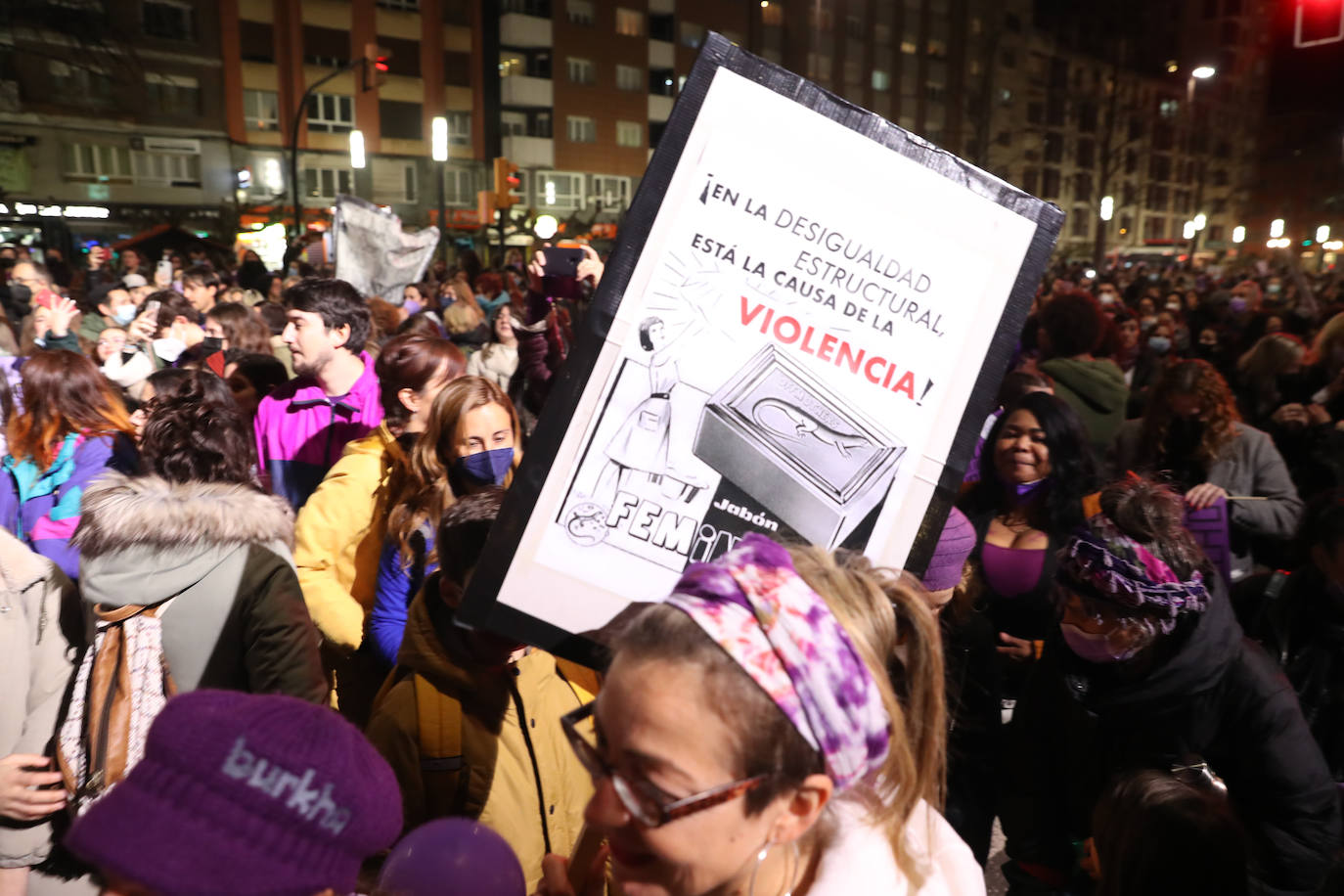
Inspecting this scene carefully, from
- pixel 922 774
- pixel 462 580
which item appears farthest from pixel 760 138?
pixel 462 580

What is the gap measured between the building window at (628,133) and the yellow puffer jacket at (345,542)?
1892 inches

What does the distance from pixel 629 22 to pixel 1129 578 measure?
51127mm

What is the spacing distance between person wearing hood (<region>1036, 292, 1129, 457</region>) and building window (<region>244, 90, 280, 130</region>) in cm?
4237

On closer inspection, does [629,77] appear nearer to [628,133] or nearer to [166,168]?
[628,133]

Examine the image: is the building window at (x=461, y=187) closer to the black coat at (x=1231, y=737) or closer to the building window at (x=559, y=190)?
the building window at (x=559, y=190)

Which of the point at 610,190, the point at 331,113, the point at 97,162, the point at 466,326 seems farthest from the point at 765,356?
the point at 610,190

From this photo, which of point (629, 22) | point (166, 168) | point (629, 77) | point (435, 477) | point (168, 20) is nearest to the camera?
point (435, 477)

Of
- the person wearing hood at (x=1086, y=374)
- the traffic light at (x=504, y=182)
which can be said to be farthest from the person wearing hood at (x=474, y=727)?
the traffic light at (x=504, y=182)

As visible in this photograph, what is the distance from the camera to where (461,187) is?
4503 centimetres

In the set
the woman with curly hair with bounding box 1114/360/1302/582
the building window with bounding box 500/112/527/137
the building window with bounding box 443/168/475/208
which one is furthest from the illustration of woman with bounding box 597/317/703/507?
the building window with bounding box 500/112/527/137

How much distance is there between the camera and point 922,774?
4.83ft

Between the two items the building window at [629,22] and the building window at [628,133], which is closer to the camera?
the building window at [629,22]

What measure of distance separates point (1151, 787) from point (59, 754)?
2.64 metres

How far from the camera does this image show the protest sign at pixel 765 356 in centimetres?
150
